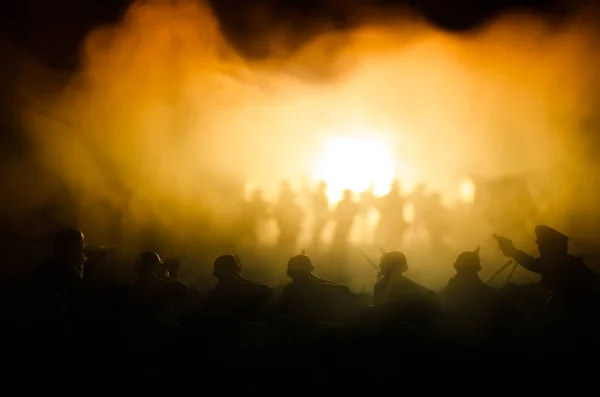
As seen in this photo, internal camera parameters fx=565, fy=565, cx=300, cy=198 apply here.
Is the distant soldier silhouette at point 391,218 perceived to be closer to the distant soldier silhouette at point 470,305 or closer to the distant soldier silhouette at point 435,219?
the distant soldier silhouette at point 435,219

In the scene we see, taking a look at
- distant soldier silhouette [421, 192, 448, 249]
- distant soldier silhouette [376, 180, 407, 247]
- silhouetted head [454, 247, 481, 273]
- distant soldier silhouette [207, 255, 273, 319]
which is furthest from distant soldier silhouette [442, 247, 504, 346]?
distant soldier silhouette [376, 180, 407, 247]

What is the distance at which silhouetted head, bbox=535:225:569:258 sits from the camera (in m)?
5.27

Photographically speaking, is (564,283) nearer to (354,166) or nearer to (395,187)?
(395,187)

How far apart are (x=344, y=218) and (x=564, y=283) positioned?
6.14m

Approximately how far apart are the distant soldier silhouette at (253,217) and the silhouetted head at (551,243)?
6.66 m

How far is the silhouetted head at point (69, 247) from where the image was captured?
5.14m

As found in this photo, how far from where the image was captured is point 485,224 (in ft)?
38.2

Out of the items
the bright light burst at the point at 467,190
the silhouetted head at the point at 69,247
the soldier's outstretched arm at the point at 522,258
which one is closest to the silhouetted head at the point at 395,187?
the bright light burst at the point at 467,190

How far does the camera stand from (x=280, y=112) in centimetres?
1429

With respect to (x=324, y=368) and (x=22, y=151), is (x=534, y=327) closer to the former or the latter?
(x=324, y=368)

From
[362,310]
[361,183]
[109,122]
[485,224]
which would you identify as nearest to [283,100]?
[361,183]

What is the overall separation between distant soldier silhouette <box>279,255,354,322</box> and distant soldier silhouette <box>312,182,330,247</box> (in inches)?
228

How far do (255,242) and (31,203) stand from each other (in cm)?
476

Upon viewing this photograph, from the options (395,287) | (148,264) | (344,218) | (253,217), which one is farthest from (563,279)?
(253,217)
